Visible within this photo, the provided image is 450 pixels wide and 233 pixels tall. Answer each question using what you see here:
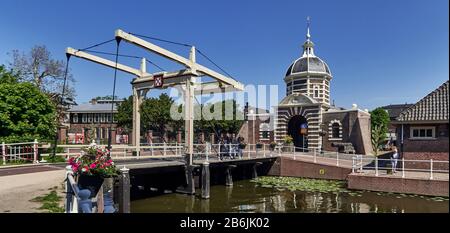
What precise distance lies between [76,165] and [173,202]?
19.8 ft

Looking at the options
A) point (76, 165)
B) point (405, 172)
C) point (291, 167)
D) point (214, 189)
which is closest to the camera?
point (76, 165)

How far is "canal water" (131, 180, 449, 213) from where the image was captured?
10.3 meters

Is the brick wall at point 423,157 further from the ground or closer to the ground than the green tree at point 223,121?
closer to the ground

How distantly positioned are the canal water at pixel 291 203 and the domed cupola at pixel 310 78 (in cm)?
1681

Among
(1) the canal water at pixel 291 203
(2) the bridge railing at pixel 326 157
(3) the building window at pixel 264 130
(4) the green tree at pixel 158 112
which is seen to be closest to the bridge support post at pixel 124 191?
(1) the canal water at pixel 291 203

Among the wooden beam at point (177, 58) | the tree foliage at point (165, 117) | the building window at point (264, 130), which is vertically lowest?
the building window at point (264, 130)

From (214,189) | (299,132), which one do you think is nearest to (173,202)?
(214,189)

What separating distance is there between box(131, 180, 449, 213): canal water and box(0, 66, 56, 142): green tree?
7.68 m

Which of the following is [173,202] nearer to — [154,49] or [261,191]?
[261,191]

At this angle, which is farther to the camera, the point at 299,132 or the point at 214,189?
the point at 299,132

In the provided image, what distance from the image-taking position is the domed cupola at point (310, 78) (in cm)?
2908

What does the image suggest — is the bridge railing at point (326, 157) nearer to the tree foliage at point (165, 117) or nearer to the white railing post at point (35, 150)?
the tree foliage at point (165, 117)

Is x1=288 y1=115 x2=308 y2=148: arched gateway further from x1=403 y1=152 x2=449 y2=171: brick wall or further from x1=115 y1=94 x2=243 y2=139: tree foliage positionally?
x1=403 y1=152 x2=449 y2=171: brick wall
